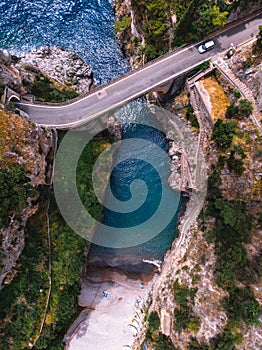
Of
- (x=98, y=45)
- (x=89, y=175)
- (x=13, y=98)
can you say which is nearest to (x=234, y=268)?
(x=89, y=175)

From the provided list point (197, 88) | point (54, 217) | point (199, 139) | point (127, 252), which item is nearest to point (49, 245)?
point (54, 217)

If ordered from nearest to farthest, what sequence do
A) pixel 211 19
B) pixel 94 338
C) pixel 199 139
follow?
pixel 211 19 → pixel 199 139 → pixel 94 338

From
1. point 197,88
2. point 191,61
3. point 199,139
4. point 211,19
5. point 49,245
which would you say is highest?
point 211,19

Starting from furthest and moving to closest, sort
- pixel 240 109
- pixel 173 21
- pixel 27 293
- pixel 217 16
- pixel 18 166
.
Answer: pixel 27 293, pixel 173 21, pixel 240 109, pixel 217 16, pixel 18 166

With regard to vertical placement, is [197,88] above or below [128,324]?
above

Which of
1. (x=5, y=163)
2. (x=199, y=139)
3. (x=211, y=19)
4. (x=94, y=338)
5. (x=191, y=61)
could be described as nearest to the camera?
(x=5, y=163)

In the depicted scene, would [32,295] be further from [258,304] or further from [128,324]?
[258,304]

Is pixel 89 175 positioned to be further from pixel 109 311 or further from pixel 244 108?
pixel 244 108

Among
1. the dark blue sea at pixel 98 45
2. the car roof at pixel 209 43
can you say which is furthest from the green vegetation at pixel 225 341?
the car roof at pixel 209 43
